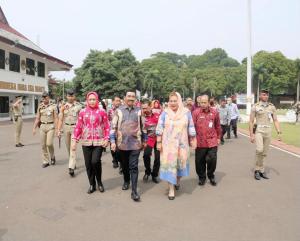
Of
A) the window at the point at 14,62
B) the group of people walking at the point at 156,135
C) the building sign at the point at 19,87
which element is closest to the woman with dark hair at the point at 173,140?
the group of people walking at the point at 156,135

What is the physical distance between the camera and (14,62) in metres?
27.5

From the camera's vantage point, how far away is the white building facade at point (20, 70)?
25.4 m

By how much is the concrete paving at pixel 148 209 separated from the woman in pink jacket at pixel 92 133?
0.51 m

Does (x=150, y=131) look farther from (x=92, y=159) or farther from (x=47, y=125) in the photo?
(x=47, y=125)

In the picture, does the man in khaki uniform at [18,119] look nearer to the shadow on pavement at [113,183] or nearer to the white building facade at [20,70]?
the shadow on pavement at [113,183]

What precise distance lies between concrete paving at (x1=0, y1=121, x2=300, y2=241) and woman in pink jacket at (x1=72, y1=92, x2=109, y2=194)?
507 millimetres

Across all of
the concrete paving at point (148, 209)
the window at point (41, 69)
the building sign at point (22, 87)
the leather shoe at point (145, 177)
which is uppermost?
the window at point (41, 69)

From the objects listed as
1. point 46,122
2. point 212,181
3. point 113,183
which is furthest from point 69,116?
point 212,181

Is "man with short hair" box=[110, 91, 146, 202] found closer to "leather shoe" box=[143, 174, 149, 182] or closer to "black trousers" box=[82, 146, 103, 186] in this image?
"black trousers" box=[82, 146, 103, 186]

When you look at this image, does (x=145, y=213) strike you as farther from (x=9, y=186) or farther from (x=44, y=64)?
(x=44, y=64)

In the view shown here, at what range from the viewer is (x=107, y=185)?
21.3ft

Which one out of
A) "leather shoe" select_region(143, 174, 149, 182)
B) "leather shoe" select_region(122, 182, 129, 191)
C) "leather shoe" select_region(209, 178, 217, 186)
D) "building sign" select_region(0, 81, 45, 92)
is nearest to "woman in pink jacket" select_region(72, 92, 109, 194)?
"leather shoe" select_region(122, 182, 129, 191)

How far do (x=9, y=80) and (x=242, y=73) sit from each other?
2308 inches

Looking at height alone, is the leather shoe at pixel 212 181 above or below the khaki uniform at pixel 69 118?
below
